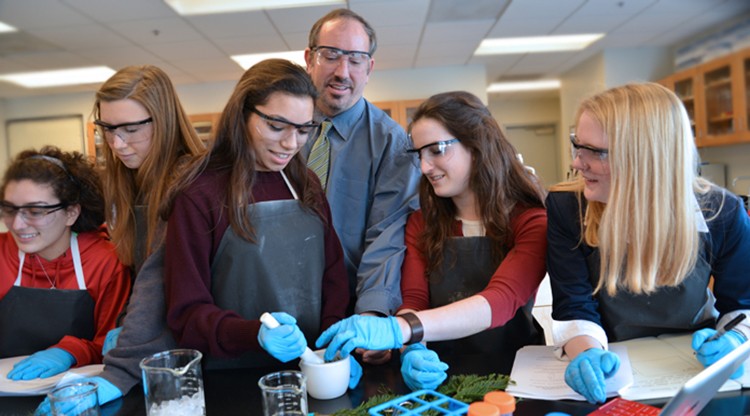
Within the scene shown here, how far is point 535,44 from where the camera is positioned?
21.2 ft

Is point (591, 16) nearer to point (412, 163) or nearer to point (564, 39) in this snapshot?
point (564, 39)

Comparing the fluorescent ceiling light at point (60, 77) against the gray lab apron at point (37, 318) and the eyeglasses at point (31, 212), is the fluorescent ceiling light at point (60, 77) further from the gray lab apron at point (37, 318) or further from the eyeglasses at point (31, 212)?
the gray lab apron at point (37, 318)

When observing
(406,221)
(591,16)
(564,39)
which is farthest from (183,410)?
(564,39)

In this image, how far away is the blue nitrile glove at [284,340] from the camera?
3.51 feet

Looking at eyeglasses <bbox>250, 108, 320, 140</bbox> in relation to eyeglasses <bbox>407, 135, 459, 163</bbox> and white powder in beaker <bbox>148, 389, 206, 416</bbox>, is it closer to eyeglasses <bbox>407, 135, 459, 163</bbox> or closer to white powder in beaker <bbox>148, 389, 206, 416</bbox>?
eyeglasses <bbox>407, 135, 459, 163</bbox>

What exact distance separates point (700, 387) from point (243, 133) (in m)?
1.11

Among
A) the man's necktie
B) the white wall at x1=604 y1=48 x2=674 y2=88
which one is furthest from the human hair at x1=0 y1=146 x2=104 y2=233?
the white wall at x1=604 y1=48 x2=674 y2=88

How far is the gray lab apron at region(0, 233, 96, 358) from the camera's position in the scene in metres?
1.59

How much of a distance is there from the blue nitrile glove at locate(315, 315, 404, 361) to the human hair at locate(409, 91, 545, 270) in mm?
408

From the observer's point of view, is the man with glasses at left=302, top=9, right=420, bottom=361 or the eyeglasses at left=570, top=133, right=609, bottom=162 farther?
the man with glasses at left=302, top=9, right=420, bottom=361

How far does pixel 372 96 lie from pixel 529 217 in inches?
232

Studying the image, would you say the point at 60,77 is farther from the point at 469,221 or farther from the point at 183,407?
the point at 183,407

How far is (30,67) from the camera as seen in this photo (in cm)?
598

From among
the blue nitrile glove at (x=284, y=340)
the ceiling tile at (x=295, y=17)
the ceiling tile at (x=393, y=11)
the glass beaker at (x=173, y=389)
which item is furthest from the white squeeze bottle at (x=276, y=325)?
the ceiling tile at (x=295, y=17)
